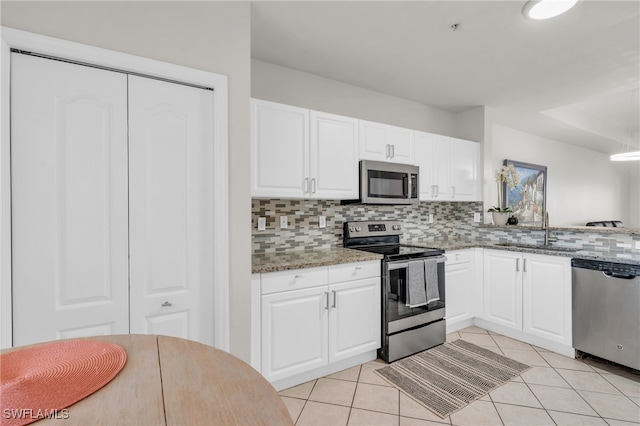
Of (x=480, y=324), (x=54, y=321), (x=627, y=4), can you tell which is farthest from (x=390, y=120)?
(x=54, y=321)

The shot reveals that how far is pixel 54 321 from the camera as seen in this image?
1529mm

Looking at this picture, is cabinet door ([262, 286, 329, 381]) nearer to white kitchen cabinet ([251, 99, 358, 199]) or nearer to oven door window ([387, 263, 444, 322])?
oven door window ([387, 263, 444, 322])

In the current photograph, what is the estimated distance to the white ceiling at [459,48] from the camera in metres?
2.13

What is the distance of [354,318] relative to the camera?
2.54 metres

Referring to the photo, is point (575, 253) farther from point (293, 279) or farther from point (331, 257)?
point (293, 279)

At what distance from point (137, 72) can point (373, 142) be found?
199 cm

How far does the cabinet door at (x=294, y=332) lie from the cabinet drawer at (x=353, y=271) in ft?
0.44

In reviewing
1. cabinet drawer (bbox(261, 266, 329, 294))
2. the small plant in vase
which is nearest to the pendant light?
the small plant in vase

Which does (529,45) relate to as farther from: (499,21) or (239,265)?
(239,265)

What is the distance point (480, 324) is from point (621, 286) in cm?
137

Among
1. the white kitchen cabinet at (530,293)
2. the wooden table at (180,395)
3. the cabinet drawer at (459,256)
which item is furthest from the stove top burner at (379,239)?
the wooden table at (180,395)

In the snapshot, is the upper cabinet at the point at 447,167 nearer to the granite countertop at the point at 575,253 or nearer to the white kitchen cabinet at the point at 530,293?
the granite countertop at the point at 575,253

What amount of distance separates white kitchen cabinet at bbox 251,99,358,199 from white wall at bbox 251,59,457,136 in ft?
1.56

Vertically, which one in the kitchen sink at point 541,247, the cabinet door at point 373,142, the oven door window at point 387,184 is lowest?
the kitchen sink at point 541,247
